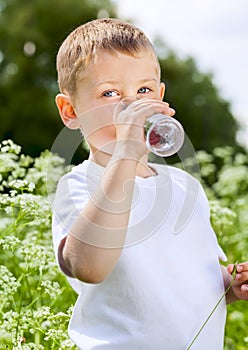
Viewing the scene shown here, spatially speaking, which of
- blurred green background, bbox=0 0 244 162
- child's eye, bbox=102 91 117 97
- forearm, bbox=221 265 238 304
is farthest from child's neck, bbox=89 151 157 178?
blurred green background, bbox=0 0 244 162

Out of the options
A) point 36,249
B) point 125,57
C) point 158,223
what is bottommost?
point 36,249

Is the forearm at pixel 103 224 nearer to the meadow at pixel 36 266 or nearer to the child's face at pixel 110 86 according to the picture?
the child's face at pixel 110 86

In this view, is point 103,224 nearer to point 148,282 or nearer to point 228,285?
point 148,282

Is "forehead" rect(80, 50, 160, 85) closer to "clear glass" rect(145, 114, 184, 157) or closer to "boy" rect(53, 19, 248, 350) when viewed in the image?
"boy" rect(53, 19, 248, 350)

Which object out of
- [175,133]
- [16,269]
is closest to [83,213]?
[175,133]

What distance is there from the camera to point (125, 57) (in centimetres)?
142

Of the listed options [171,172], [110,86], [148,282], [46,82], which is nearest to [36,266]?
[171,172]

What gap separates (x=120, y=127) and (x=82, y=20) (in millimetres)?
15478

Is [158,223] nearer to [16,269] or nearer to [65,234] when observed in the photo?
[65,234]

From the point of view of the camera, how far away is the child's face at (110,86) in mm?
1402

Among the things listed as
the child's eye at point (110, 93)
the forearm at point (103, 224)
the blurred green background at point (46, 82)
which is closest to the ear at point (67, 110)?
the child's eye at point (110, 93)

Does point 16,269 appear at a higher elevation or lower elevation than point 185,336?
lower

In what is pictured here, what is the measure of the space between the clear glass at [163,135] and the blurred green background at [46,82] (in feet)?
44.3

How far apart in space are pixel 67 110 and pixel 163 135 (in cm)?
29
